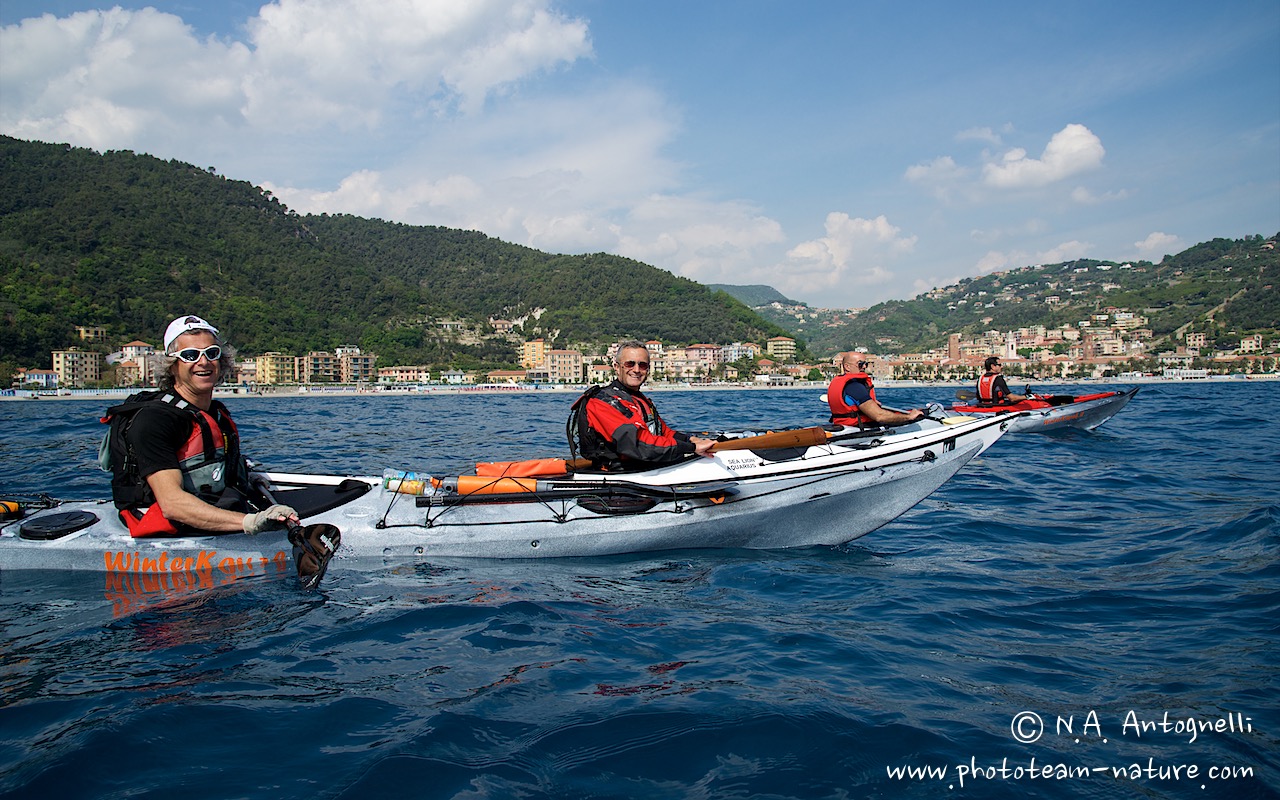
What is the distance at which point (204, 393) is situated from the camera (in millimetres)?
4965

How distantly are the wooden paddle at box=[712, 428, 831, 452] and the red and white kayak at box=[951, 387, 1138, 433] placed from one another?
9.80 meters

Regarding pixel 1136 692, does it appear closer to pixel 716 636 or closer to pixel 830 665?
pixel 830 665

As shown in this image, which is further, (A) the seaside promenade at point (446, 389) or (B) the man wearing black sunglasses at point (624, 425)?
(A) the seaside promenade at point (446, 389)

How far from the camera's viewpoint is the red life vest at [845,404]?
31.0 ft

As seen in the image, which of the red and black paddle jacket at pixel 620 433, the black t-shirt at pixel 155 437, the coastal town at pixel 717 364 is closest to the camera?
the black t-shirt at pixel 155 437

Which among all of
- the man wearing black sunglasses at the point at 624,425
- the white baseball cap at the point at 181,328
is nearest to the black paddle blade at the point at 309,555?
the white baseball cap at the point at 181,328

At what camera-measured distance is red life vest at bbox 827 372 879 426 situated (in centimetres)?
945

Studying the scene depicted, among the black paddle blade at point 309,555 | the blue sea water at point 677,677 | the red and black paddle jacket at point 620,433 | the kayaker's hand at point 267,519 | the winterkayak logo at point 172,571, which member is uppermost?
the red and black paddle jacket at point 620,433

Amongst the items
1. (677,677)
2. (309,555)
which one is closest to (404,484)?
(309,555)

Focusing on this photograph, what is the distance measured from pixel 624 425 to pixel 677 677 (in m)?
2.80

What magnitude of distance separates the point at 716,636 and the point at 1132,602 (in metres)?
3.01

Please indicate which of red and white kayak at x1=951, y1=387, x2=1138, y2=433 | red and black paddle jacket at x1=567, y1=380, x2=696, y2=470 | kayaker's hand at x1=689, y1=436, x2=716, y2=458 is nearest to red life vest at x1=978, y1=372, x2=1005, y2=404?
red and white kayak at x1=951, y1=387, x2=1138, y2=433

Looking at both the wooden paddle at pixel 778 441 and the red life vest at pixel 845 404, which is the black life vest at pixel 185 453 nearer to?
the wooden paddle at pixel 778 441

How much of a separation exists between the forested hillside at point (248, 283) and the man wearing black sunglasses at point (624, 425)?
323 ft
